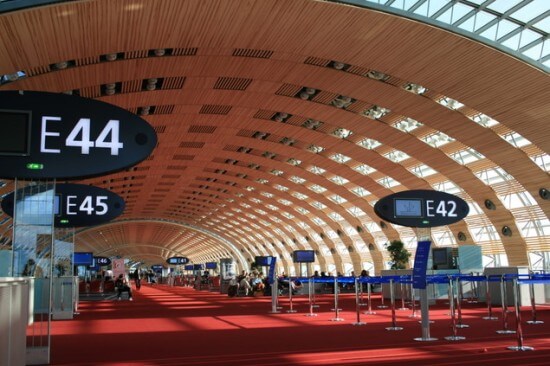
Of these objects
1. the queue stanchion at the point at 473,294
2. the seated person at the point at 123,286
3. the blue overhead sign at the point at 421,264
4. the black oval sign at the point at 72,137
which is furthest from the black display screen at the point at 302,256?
the black oval sign at the point at 72,137

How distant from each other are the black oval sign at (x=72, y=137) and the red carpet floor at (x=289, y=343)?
3005 millimetres

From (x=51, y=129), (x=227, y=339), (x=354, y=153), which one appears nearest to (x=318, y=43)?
(x=227, y=339)

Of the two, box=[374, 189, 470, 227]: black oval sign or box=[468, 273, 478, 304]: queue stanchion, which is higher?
box=[374, 189, 470, 227]: black oval sign

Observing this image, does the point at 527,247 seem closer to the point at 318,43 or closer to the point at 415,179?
the point at 415,179

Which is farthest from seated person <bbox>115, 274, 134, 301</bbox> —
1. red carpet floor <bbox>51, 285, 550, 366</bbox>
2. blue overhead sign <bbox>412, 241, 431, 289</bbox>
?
blue overhead sign <bbox>412, 241, 431, 289</bbox>

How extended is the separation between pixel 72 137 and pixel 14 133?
76cm

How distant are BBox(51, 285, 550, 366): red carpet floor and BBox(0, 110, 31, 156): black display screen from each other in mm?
3361

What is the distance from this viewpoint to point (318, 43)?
21.5 metres

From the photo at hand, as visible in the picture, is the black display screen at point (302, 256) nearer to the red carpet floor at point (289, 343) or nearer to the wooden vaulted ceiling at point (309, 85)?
the wooden vaulted ceiling at point (309, 85)

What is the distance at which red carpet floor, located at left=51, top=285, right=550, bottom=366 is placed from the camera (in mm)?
8836

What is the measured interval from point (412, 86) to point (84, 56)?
14.4m

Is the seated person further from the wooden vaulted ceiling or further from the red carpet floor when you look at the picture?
the red carpet floor

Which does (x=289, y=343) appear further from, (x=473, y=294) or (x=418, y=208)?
(x=473, y=294)

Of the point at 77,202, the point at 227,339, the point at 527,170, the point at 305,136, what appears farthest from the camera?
the point at 305,136
